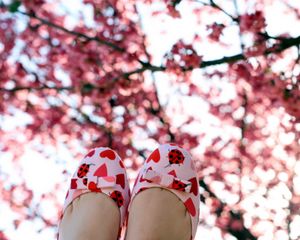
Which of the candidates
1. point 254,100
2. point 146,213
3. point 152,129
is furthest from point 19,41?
point 146,213

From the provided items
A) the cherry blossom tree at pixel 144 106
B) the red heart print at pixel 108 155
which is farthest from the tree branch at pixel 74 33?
the red heart print at pixel 108 155

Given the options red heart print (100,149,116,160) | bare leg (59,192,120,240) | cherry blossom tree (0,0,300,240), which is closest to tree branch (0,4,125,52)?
cherry blossom tree (0,0,300,240)

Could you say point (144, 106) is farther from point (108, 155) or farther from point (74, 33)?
point (108, 155)

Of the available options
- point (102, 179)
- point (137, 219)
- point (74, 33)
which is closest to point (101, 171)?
point (102, 179)

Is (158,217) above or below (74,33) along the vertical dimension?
below

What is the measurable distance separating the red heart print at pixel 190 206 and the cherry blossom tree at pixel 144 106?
2.78ft

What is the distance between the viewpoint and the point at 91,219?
4.18 ft

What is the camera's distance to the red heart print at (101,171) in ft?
4.43

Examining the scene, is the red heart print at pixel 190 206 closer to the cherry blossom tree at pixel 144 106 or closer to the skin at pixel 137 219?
the skin at pixel 137 219

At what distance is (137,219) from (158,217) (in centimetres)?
4

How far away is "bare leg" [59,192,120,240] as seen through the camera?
1.26 meters

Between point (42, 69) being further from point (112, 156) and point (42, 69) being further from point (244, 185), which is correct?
point (112, 156)

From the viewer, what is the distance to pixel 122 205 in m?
1.32

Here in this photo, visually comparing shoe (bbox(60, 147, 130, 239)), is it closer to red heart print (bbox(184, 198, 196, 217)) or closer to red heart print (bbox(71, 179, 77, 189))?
red heart print (bbox(71, 179, 77, 189))
